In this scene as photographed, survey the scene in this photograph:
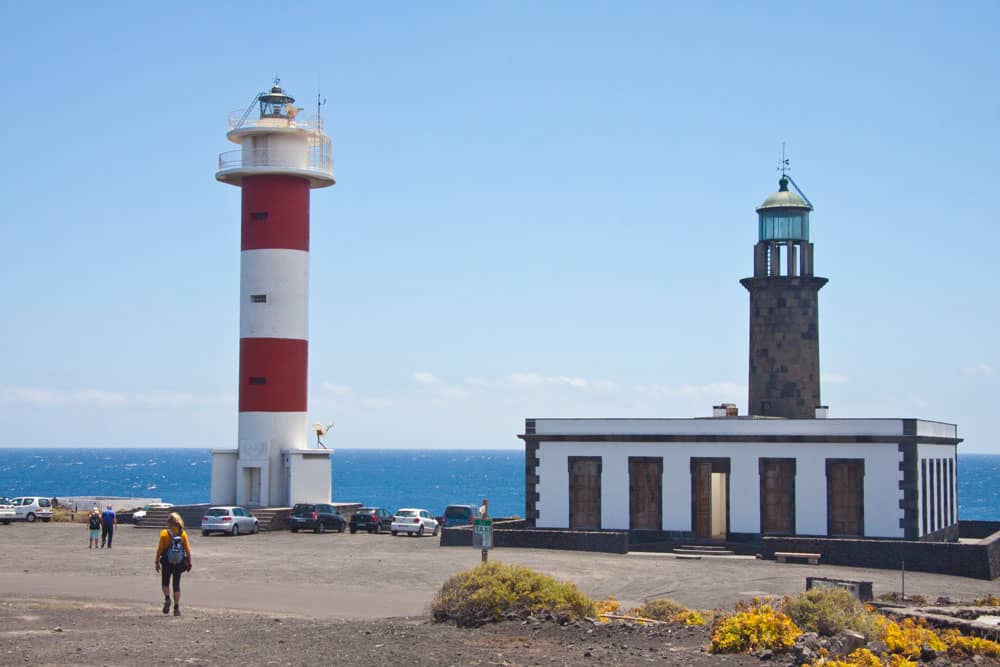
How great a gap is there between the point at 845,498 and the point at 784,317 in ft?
27.2

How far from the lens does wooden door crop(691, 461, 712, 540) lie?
132ft

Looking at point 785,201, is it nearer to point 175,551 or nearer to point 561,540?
point 561,540

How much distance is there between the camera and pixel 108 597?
966 inches

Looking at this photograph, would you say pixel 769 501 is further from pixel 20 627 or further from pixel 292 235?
pixel 20 627

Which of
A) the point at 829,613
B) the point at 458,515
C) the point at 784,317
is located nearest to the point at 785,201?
the point at 784,317

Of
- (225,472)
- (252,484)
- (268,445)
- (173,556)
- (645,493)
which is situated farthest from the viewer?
(225,472)

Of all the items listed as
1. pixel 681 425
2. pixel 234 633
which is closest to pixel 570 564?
pixel 681 425

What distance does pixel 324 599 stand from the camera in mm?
24766

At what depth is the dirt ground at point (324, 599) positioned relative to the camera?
667 inches

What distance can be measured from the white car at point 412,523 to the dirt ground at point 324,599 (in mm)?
2380

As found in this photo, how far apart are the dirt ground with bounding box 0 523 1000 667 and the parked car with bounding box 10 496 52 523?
9.12 m

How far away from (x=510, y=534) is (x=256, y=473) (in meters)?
14.3

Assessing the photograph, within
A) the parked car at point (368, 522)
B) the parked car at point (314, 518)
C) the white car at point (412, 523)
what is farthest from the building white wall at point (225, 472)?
the white car at point (412, 523)

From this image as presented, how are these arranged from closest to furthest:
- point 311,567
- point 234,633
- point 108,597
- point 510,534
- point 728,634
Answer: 1. point 728,634
2. point 234,633
3. point 108,597
4. point 311,567
5. point 510,534
